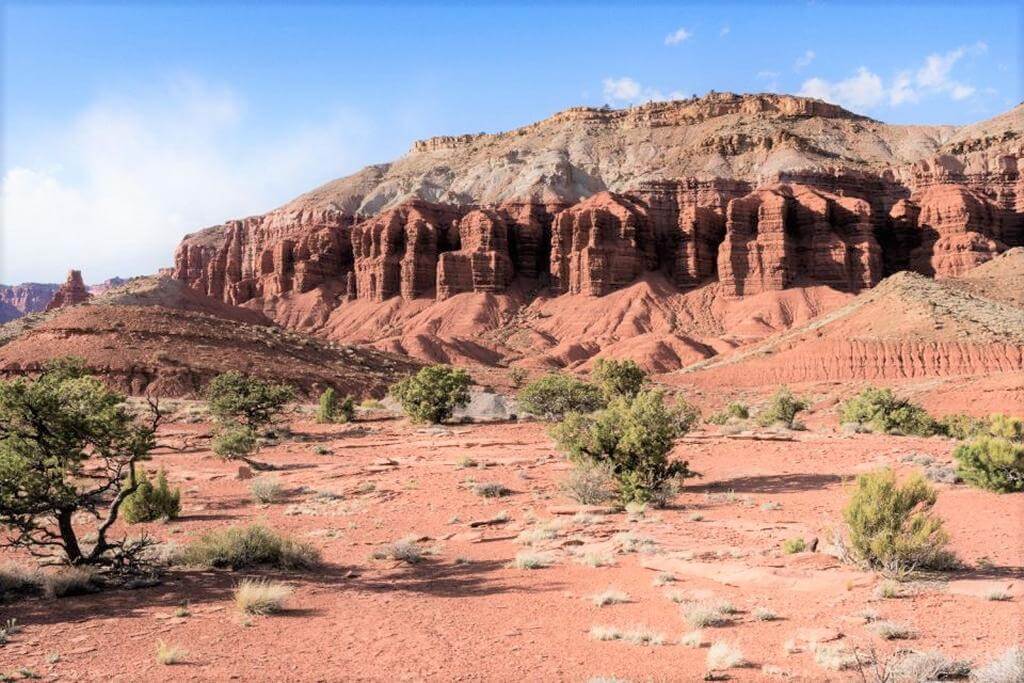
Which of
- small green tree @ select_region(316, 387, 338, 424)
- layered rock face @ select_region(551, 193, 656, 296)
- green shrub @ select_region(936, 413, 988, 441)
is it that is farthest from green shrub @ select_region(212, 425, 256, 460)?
layered rock face @ select_region(551, 193, 656, 296)

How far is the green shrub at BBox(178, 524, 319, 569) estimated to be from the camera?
430 inches

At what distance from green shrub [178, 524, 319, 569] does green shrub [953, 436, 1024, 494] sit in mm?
13181

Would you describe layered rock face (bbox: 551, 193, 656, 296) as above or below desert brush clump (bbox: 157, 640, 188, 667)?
above

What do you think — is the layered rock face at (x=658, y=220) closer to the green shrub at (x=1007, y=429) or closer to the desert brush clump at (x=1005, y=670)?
the green shrub at (x=1007, y=429)

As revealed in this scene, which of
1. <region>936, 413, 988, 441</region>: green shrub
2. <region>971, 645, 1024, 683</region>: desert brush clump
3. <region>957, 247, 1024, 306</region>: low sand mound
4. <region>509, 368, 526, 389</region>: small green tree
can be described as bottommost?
<region>936, 413, 988, 441</region>: green shrub

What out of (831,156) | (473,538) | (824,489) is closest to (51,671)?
(473,538)

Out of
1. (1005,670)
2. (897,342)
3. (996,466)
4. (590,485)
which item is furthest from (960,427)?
(1005,670)

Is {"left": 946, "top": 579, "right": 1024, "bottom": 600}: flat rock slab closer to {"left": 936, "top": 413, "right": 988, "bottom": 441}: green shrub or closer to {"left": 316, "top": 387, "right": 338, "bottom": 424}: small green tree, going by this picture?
{"left": 936, "top": 413, "right": 988, "bottom": 441}: green shrub

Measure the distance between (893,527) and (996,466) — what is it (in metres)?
6.40

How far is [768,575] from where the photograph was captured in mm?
9531

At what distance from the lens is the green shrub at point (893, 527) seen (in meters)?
9.12

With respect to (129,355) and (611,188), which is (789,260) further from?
(129,355)

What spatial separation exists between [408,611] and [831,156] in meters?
135

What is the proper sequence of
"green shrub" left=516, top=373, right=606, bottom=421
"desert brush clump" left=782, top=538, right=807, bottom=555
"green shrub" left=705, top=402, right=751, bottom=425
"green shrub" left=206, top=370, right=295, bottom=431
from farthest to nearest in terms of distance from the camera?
"green shrub" left=705, top=402, right=751, bottom=425 → "green shrub" left=516, top=373, right=606, bottom=421 → "green shrub" left=206, top=370, right=295, bottom=431 → "desert brush clump" left=782, top=538, right=807, bottom=555
